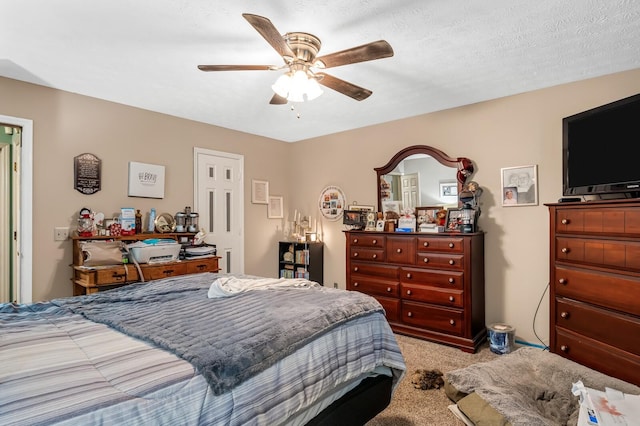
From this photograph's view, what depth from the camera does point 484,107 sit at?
11.9 ft

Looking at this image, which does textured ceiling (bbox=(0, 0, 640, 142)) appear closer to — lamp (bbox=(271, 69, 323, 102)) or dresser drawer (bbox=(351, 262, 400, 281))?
lamp (bbox=(271, 69, 323, 102))

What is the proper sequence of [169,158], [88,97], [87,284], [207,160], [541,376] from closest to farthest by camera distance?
[541,376], [87,284], [88,97], [169,158], [207,160]

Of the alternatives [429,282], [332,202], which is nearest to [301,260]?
[332,202]

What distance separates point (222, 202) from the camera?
15.0 feet

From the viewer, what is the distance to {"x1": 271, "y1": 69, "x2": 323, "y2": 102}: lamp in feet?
7.18

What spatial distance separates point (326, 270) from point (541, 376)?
3.14 m

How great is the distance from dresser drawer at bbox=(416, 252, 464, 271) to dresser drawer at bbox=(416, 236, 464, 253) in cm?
5

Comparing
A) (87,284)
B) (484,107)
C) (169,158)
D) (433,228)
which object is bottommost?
(87,284)

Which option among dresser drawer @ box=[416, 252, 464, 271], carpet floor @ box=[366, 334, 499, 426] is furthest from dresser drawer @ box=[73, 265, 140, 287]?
dresser drawer @ box=[416, 252, 464, 271]

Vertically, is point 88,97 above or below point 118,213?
above

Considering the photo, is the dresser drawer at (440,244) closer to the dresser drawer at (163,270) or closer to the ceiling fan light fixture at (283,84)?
the ceiling fan light fixture at (283,84)

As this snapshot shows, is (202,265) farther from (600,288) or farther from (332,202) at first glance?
(600,288)

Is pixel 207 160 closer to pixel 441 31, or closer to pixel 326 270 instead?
pixel 326 270

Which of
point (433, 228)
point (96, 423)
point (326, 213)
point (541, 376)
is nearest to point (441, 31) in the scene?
point (433, 228)
